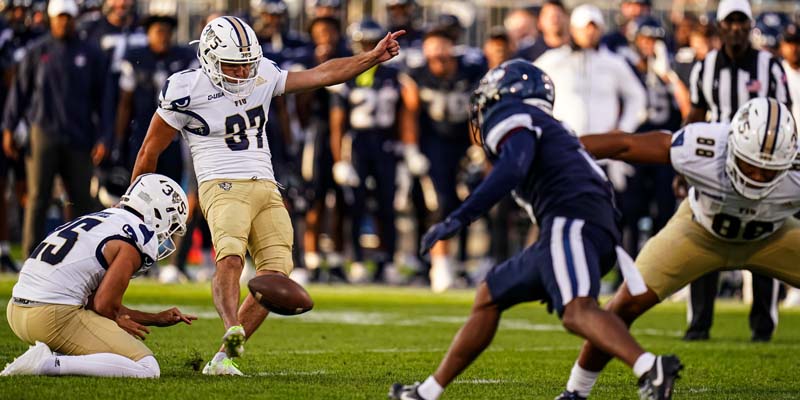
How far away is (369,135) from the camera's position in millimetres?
12695

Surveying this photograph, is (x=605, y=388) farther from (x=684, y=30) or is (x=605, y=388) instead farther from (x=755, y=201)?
(x=684, y=30)

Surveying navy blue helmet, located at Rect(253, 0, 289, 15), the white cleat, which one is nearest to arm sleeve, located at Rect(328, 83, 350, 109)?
navy blue helmet, located at Rect(253, 0, 289, 15)

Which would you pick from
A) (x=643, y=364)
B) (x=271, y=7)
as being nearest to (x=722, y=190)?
(x=643, y=364)

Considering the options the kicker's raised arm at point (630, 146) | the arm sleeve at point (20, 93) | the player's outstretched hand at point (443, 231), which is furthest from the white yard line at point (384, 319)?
the player's outstretched hand at point (443, 231)

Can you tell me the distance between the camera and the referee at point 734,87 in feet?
27.4

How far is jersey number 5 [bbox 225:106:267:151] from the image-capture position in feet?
20.8

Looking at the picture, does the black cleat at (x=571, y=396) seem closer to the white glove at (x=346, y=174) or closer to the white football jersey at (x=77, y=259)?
the white football jersey at (x=77, y=259)

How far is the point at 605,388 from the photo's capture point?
20.0ft

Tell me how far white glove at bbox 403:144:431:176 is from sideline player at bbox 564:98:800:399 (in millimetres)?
6441

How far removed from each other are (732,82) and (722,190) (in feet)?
9.24

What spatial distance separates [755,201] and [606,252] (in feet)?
3.16

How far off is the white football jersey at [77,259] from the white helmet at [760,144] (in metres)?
2.33

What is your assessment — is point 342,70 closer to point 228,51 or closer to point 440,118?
point 228,51

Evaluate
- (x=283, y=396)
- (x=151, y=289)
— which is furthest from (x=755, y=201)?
(x=151, y=289)
